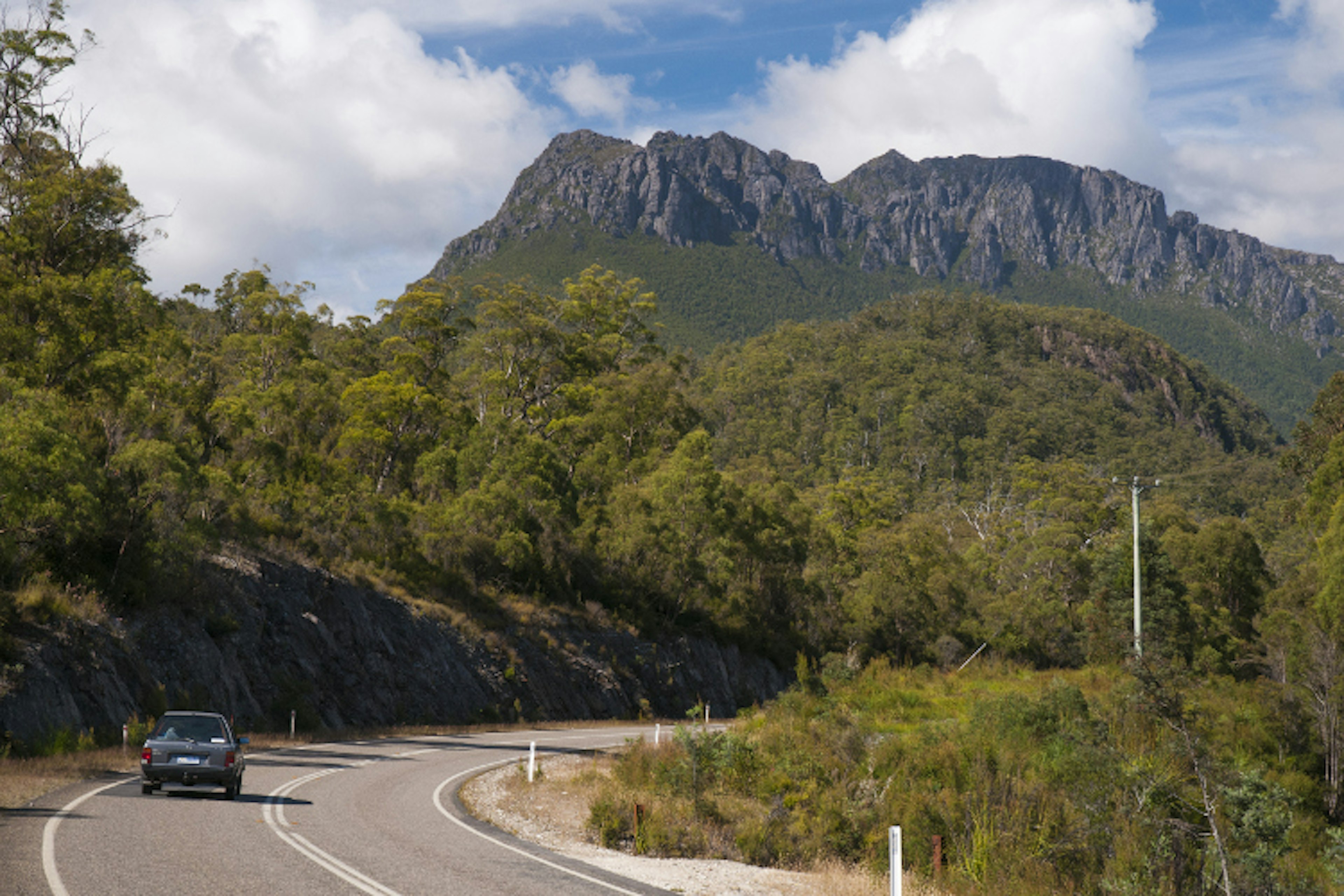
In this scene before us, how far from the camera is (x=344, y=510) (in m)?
43.7

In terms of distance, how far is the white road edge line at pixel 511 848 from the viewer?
11.2 m

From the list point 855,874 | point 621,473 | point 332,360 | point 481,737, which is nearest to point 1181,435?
point 621,473

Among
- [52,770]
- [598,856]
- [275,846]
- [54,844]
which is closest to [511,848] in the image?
[598,856]

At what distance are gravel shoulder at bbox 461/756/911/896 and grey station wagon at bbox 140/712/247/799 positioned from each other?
12.4 ft

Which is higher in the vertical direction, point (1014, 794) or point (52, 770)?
point (1014, 794)

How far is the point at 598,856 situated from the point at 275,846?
4.18m

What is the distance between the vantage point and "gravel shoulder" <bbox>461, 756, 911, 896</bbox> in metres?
12.2

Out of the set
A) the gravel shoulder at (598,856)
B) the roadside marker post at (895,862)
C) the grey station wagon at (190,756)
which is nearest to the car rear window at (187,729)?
the grey station wagon at (190,756)

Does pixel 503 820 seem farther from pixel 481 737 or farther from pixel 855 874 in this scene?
pixel 481 737

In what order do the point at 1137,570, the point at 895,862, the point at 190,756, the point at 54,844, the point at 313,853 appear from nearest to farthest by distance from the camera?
the point at 895,862 < the point at 54,844 < the point at 313,853 < the point at 190,756 < the point at 1137,570

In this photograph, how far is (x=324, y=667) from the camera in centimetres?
3450

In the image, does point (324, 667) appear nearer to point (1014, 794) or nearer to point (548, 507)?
point (548, 507)

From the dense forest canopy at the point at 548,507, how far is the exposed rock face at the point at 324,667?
4.35 feet

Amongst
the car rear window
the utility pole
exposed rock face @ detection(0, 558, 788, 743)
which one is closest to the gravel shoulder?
the car rear window
